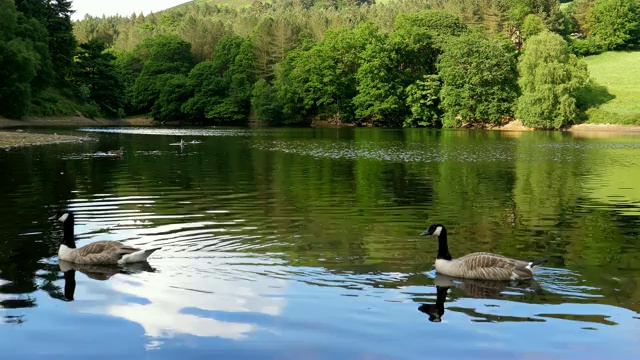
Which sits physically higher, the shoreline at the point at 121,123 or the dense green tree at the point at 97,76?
the dense green tree at the point at 97,76

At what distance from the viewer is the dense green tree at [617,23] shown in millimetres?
154125

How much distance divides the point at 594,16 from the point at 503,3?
21.7 m

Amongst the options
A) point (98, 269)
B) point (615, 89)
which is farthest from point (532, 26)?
point (98, 269)

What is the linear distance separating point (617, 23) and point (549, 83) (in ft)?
185

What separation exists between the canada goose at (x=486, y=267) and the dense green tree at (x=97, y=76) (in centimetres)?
12600

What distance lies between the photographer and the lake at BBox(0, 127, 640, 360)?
36.3 feet

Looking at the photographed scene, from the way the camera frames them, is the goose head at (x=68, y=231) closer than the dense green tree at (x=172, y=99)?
Yes

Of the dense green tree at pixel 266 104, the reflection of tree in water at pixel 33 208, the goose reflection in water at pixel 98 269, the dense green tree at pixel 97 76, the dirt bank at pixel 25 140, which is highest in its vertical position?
the dense green tree at pixel 97 76

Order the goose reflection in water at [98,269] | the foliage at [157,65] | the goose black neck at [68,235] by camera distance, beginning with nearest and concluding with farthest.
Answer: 1. the goose reflection in water at [98,269]
2. the goose black neck at [68,235]
3. the foliage at [157,65]

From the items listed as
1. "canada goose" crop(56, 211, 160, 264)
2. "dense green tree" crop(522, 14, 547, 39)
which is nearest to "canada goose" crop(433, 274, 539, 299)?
"canada goose" crop(56, 211, 160, 264)

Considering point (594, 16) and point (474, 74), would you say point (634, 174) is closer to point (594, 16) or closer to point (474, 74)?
point (474, 74)

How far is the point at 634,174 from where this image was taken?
4134 cm

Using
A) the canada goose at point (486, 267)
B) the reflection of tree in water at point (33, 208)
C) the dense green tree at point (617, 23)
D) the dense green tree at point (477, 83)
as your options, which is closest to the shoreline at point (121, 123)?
the dense green tree at point (477, 83)

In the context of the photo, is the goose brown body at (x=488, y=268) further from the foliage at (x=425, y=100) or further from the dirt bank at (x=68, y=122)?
the foliage at (x=425, y=100)
